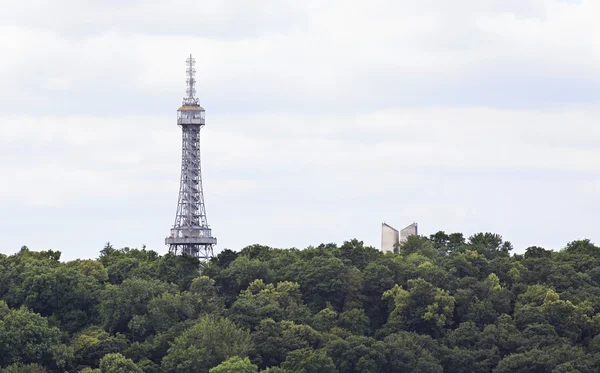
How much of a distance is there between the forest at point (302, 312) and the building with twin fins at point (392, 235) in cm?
889

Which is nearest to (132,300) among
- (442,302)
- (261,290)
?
(261,290)

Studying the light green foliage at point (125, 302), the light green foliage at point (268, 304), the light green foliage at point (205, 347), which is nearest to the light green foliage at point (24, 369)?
the light green foliage at point (205, 347)

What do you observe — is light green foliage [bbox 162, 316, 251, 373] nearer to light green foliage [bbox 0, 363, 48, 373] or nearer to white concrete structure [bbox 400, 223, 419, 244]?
light green foliage [bbox 0, 363, 48, 373]

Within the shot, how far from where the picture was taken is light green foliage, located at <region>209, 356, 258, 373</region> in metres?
69.2

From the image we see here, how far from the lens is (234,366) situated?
69312 mm

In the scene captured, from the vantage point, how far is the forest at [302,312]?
240 feet

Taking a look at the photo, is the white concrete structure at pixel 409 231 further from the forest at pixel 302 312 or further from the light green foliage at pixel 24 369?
the light green foliage at pixel 24 369

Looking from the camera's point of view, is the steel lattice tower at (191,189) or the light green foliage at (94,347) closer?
the light green foliage at (94,347)

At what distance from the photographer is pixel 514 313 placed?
8306cm

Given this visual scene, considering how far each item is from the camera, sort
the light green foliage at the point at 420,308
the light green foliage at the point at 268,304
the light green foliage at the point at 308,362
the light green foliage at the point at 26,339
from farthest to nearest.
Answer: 1. the light green foliage at the point at 420,308
2. the light green foliage at the point at 268,304
3. the light green foliage at the point at 308,362
4. the light green foliage at the point at 26,339

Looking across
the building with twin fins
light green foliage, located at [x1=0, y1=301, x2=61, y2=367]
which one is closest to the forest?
light green foliage, located at [x1=0, y1=301, x2=61, y2=367]

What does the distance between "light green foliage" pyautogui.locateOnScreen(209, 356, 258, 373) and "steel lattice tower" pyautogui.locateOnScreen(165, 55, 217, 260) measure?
45.9 m

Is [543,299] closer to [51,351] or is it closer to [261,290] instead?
[261,290]

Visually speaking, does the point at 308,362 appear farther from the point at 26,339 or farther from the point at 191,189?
the point at 191,189
